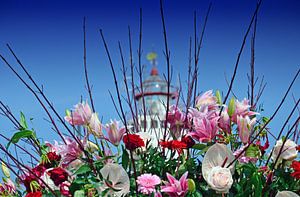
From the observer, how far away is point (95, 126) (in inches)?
36.1

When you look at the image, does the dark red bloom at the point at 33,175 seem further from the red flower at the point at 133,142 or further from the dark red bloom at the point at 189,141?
the dark red bloom at the point at 189,141

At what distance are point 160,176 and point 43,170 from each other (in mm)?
261

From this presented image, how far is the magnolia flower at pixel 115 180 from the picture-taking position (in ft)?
2.61

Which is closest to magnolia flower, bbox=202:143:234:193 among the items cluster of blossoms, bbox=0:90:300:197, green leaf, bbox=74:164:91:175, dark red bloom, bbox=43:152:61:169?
cluster of blossoms, bbox=0:90:300:197

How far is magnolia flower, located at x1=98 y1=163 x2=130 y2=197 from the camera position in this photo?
796mm

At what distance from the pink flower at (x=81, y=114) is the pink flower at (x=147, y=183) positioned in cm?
20

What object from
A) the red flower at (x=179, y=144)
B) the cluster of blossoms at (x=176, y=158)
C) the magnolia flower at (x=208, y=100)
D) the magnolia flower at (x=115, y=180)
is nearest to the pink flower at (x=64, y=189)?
the cluster of blossoms at (x=176, y=158)

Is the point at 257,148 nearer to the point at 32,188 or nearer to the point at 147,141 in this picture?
the point at 147,141

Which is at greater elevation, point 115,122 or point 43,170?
point 115,122

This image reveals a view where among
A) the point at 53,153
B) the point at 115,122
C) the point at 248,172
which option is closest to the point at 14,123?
the point at 53,153

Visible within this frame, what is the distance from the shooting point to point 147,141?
912 millimetres

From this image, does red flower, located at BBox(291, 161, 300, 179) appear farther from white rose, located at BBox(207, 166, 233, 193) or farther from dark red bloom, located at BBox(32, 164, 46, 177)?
dark red bloom, located at BBox(32, 164, 46, 177)

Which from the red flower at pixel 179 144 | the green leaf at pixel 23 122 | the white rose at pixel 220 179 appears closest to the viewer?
the white rose at pixel 220 179

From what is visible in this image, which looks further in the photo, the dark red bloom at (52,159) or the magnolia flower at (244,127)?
the dark red bloom at (52,159)
